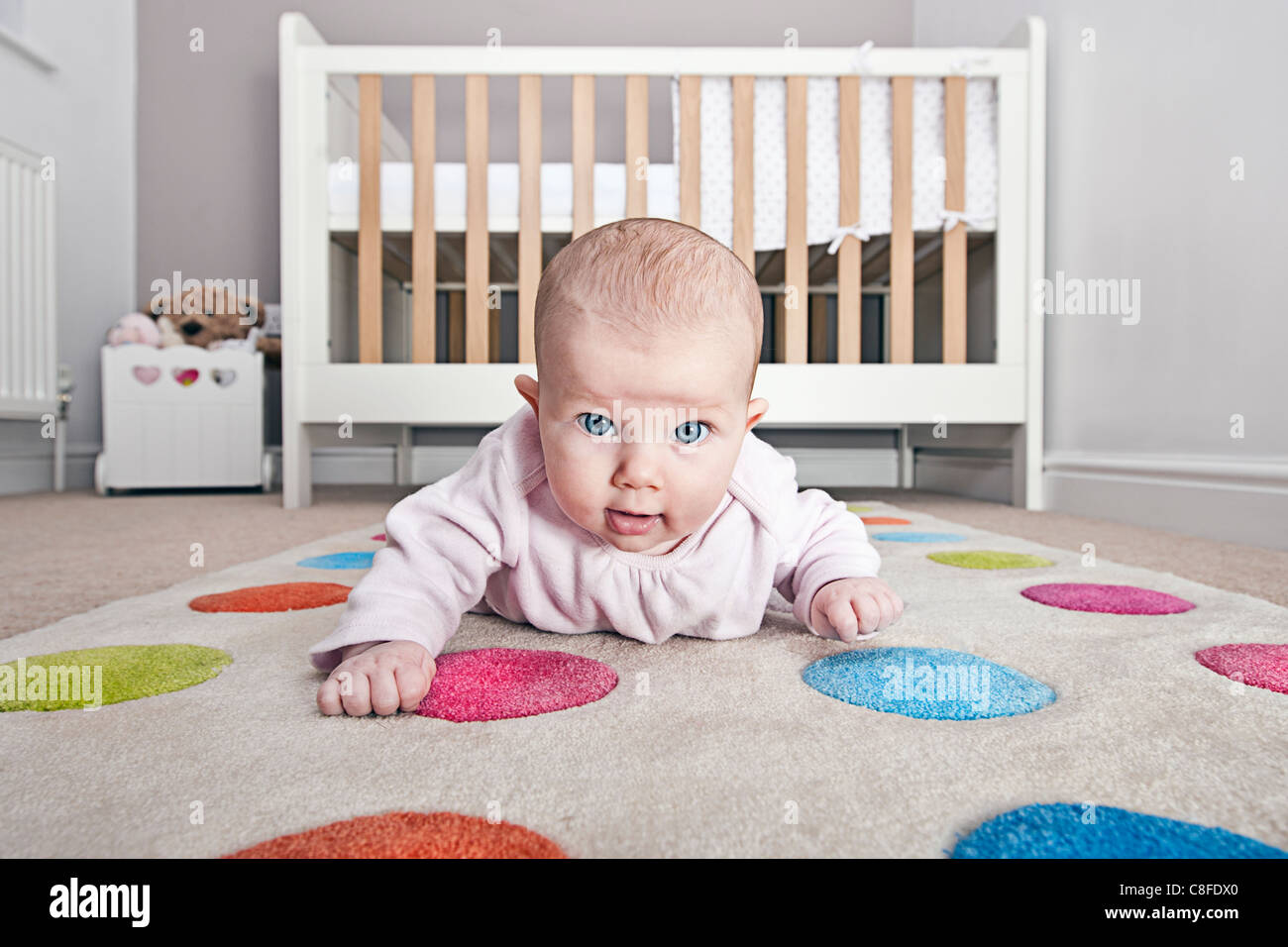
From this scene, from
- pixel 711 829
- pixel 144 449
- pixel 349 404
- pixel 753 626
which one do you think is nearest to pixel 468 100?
pixel 349 404

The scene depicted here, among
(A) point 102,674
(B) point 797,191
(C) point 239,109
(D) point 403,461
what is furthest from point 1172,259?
(C) point 239,109

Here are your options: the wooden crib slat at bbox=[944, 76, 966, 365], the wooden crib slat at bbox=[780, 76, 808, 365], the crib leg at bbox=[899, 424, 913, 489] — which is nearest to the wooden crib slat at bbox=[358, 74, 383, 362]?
the wooden crib slat at bbox=[780, 76, 808, 365]

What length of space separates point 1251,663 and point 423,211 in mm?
1695

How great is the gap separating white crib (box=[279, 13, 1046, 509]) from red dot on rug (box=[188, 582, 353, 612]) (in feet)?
3.23

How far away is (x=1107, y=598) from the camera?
31.9 inches

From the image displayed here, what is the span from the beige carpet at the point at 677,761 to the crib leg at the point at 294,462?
1.30m

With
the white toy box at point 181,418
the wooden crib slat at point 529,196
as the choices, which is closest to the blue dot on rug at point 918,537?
the wooden crib slat at point 529,196

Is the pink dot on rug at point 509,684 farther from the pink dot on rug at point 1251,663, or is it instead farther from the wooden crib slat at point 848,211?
the wooden crib slat at point 848,211

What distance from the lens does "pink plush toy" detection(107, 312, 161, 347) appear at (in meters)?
2.36

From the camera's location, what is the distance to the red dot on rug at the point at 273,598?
2.57ft

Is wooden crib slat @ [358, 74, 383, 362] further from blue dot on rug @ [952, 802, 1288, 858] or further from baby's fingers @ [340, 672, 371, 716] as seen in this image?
blue dot on rug @ [952, 802, 1288, 858]

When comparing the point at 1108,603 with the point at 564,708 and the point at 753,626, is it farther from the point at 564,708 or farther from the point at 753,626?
the point at 564,708

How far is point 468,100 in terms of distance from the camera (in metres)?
1.80

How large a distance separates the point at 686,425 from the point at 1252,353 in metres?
1.21
